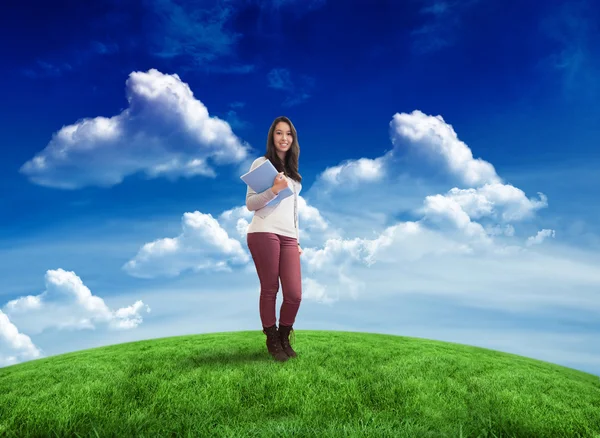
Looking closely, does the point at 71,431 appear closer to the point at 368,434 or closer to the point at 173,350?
the point at 368,434

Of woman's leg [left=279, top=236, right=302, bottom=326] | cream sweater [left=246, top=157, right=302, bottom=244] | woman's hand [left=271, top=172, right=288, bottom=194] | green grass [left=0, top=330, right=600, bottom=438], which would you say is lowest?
green grass [left=0, top=330, right=600, bottom=438]

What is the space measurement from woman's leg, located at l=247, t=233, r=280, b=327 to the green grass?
62 cm

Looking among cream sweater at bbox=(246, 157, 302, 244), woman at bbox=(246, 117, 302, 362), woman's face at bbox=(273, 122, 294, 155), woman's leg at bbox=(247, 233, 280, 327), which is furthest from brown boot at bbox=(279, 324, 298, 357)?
woman's face at bbox=(273, 122, 294, 155)

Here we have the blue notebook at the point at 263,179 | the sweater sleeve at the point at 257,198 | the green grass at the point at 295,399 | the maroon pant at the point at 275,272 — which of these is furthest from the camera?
the maroon pant at the point at 275,272

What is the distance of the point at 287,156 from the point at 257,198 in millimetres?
888

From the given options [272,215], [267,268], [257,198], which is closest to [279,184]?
[257,198]

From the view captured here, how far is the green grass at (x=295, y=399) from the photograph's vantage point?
357cm

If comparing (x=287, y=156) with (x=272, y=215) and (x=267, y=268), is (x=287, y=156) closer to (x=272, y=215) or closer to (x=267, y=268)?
(x=272, y=215)

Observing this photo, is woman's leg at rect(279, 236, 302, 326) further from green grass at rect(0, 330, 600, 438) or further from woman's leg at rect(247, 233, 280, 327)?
green grass at rect(0, 330, 600, 438)

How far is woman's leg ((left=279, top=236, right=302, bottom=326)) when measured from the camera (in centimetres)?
590

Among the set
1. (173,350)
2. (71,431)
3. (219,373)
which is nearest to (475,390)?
(219,373)

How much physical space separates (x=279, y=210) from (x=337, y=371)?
2.04m

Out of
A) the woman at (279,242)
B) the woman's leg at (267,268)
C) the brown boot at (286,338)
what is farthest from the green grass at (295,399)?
the woman's leg at (267,268)

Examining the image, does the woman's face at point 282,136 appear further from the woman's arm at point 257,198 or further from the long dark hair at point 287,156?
the woman's arm at point 257,198
